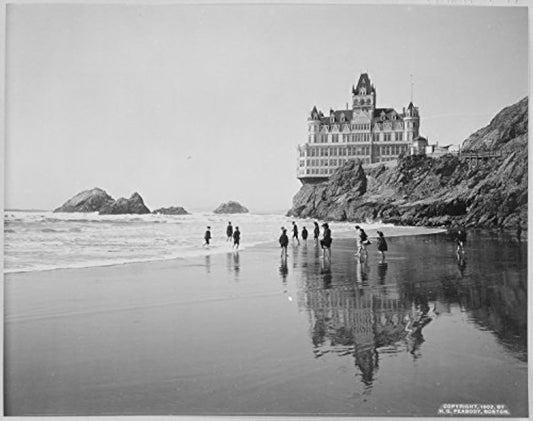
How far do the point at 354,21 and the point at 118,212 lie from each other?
170cm

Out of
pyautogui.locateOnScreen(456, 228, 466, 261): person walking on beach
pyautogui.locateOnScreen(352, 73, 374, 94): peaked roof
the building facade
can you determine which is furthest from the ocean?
pyautogui.locateOnScreen(352, 73, 374, 94): peaked roof

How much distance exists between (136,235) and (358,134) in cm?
142

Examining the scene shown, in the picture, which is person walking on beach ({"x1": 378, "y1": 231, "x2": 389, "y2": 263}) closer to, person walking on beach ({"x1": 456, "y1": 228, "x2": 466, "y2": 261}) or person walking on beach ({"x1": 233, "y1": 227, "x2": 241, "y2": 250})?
person walking on beach ({"x1": 456, "y1": 228, "x2": 466, "y2": 261})

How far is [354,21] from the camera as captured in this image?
123 inches

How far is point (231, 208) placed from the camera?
10.8 feet

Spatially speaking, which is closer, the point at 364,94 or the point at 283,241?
the point at 364,94

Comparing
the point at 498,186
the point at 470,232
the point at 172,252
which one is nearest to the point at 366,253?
the point at 470,232

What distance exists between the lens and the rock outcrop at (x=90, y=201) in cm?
323

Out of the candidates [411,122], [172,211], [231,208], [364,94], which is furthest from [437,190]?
[172,211]

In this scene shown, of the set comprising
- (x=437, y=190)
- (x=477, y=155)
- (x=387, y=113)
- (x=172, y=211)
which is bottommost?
(x=172, y=211)

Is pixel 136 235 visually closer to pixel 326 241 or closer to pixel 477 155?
pixel 326 241

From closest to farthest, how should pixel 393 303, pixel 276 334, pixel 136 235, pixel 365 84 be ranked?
pixel 276 334, pixel 393 303, pixel 365 84, pixel 136 235

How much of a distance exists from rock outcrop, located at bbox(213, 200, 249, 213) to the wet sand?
0.79ft

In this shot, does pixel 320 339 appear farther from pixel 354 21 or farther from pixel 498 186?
pixel 354 21
